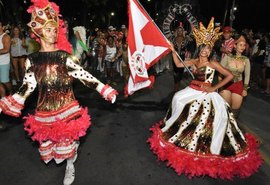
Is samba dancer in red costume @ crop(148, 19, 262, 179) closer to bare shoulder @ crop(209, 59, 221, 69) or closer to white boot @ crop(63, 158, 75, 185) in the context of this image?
bare shoulder @ crop(209, 59, 221, 69)

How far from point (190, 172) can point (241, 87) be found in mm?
2524

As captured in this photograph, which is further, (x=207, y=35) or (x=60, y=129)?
(x=207, y=35)

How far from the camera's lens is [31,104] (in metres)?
7.84

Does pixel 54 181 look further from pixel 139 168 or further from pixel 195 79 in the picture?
pixel 195 79

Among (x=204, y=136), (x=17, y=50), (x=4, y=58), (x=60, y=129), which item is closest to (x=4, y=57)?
(x=4, y=58)

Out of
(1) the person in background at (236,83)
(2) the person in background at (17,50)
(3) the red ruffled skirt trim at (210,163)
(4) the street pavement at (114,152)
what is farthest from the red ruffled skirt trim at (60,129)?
(2) the person in background at (17,50)

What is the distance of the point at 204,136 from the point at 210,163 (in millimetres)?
Answer: 390

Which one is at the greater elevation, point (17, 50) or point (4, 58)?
point (4, 58)

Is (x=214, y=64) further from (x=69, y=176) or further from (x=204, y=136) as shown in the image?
(x=69, y=176)

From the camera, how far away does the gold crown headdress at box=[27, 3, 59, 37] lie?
3.67 meters

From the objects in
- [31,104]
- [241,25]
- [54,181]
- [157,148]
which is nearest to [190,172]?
[157,148]

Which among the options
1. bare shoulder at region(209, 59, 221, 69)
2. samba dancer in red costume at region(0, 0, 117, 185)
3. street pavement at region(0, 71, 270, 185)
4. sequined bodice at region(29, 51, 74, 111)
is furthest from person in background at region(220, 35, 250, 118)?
sequined bodice at region(29, 51, 74, 111)

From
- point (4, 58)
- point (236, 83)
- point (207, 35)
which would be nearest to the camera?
point (207, 35)

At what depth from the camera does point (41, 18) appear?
12.0 ft
